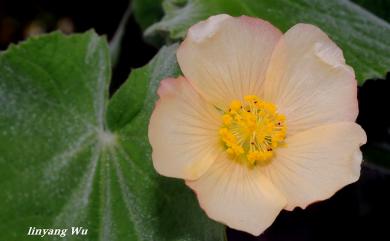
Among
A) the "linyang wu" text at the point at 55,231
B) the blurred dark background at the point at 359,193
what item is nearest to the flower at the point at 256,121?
the "linyang wu" text at the point at 55,231

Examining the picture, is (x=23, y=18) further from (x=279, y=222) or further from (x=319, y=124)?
(x=319, y=124)

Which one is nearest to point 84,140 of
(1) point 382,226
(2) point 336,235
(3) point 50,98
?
(3) point 50,98

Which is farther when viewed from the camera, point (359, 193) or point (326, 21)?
point (359, 193)

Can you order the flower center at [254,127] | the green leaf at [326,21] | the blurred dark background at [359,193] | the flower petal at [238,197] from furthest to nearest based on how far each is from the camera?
the blurred dark background at [359,193] → the green leaf at [326,21] → the flower center at [254,127] → the flower petal at [238,197]

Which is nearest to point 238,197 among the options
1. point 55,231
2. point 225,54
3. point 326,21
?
point 225,54

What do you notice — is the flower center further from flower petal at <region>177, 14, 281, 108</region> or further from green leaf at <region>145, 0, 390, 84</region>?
green leaf at <region>145, 0, 390, 84</region>

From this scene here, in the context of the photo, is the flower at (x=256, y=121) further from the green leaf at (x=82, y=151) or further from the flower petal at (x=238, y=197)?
the green leaf at (x=82, y=151)

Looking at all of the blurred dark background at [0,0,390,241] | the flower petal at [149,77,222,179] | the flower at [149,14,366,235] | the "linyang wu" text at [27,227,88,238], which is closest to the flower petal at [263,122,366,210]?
the flower at [149,14,366,235]

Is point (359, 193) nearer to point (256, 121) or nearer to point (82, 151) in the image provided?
point (256, 121)
